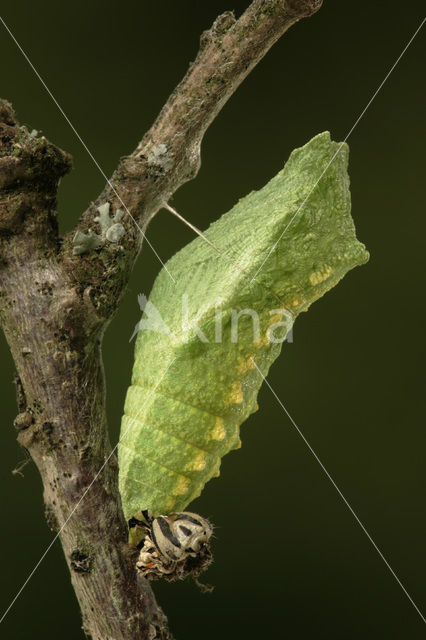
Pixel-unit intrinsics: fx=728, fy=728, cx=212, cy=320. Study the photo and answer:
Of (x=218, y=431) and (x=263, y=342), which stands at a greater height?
(x=263, y=342)

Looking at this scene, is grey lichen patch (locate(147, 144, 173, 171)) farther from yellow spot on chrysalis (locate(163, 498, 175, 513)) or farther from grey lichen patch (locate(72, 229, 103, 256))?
yellow spot on chrysalis (locate(163, 498, 175, 513))

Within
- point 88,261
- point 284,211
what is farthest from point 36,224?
point 284,211

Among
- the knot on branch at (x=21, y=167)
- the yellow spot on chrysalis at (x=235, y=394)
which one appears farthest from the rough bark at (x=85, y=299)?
the yellow spot on chrysalis at (x=235, y=394)

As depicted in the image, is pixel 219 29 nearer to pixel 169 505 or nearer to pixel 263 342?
pixel 263 342

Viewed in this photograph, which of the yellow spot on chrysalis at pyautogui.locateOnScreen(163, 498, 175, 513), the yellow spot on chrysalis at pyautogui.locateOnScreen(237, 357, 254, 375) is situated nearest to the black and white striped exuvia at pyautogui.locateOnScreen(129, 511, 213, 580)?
the yellow spot on chrysalis at pyautogui.locateOnScreen(163, 498, 175, 513)

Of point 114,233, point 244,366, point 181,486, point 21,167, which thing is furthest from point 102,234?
point 181,486

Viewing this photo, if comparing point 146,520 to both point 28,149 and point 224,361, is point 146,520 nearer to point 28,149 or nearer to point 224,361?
point 224,361
